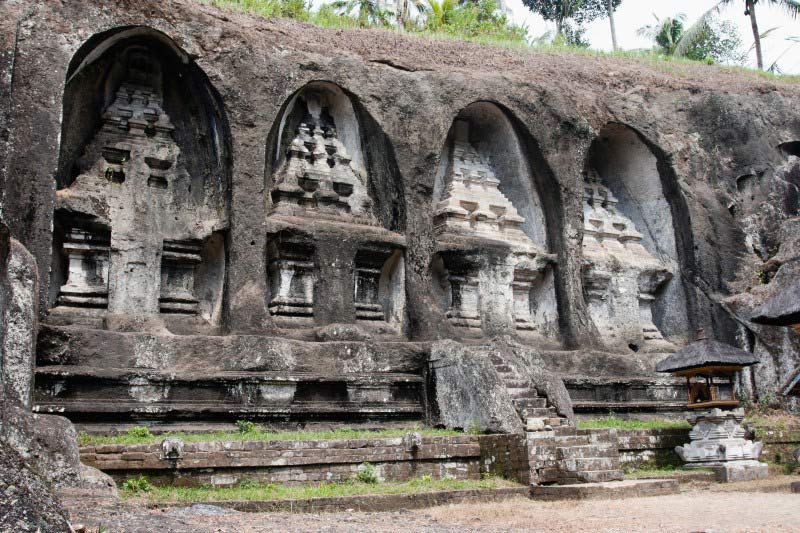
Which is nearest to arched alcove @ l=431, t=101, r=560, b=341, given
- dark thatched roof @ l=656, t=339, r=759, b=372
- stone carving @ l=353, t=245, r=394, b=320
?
stone carving @ l=353, t=245, r=394, b=320

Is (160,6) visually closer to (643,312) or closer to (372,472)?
(372,472)

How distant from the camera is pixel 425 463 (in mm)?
9633

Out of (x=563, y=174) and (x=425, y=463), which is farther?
(x=563, y=174)

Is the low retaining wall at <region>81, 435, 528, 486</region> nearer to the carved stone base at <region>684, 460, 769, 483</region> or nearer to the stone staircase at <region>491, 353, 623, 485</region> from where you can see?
the stone staircase at <region>491, 353, 623, 485</region>

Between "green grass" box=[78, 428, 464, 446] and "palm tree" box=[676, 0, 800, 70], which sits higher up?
"palm tree" box=[676, 0, 800, 70]

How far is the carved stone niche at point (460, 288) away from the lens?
1365 cm

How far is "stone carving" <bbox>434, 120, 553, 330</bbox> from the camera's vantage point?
13.8m

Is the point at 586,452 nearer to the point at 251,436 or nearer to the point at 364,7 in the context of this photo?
the point at 251,436

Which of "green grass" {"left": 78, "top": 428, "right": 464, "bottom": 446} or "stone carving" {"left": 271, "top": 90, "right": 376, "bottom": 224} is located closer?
"green grass" {"left": 78, "top": 428, "right": 464, "bottom": 446}

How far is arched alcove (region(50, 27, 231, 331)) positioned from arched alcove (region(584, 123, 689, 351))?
6.95m

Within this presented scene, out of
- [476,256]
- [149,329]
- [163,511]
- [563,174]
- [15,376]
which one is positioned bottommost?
[163,511]

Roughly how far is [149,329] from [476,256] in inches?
209

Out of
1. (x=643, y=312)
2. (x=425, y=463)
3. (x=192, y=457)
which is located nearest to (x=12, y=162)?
(x=192, y=457)

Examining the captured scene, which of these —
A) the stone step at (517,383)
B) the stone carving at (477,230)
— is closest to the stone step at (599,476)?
the stone step at (517,383)
